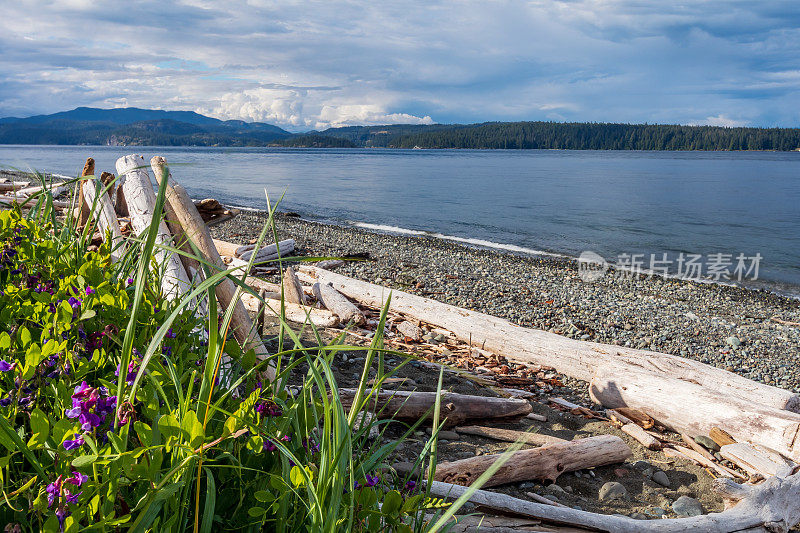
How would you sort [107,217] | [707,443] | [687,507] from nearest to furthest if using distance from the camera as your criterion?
1. [687,507]
2. [707,443]
3. [107,217]

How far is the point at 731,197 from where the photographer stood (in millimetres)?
46062

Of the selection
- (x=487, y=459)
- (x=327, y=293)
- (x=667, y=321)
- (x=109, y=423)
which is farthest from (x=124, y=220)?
(x=667, y=321)

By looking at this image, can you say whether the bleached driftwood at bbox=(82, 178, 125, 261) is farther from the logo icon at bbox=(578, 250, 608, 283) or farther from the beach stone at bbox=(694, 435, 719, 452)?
the logo icon at bbox=(578, 250, 608, 283)

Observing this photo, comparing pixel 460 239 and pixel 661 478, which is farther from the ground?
pixel 460 239

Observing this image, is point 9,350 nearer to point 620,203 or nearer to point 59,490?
point 59,490

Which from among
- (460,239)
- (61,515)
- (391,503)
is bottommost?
(460,239)

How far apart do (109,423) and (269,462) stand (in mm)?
437

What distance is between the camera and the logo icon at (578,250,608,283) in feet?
53.2

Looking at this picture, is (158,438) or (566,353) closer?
(158,438)

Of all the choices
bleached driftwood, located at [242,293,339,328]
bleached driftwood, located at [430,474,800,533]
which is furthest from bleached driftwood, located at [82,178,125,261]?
bleached driftwood, located at [430,474,800,533]

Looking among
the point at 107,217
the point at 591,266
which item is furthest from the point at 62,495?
the point at 591,266

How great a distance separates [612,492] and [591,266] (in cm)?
1533

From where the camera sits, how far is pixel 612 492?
13.8ft

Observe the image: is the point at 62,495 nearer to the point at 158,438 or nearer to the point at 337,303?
the point at 158,438
